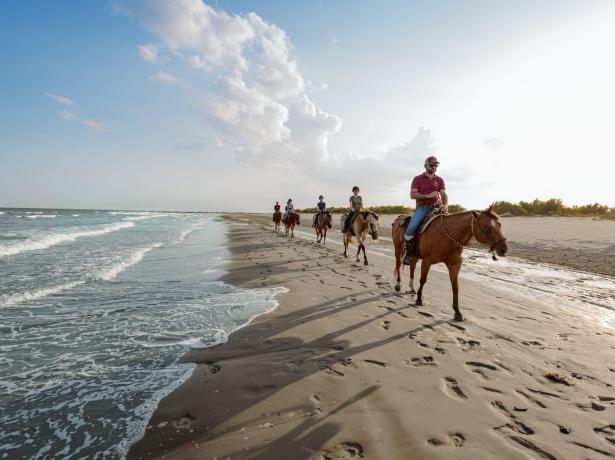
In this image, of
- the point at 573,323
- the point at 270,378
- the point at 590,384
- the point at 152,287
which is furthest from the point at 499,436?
the point at 152,287

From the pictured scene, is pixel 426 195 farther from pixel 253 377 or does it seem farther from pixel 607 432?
pixel 253 377

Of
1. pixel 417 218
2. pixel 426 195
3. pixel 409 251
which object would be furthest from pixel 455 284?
pixel 426 195

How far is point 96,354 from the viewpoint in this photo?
4.40 meters

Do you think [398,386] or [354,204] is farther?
[354,204]

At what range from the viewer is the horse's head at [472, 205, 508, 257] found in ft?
18.7

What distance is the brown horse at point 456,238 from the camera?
5828mm

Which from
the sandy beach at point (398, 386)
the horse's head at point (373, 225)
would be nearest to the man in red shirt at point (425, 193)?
the sandy beach at point (398, 386)

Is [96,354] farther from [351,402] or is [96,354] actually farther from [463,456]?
[463,456]

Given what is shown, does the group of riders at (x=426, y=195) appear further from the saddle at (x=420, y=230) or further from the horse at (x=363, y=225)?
the horse at (x=363, y=225)

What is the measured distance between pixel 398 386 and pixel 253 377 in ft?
5.77

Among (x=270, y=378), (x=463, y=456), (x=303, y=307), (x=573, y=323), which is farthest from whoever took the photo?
(x=303, y=307)

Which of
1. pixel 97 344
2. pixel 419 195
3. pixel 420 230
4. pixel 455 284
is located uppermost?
pixel 419 195

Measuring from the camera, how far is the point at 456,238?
6395 mm

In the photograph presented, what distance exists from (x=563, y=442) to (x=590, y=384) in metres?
1.67
